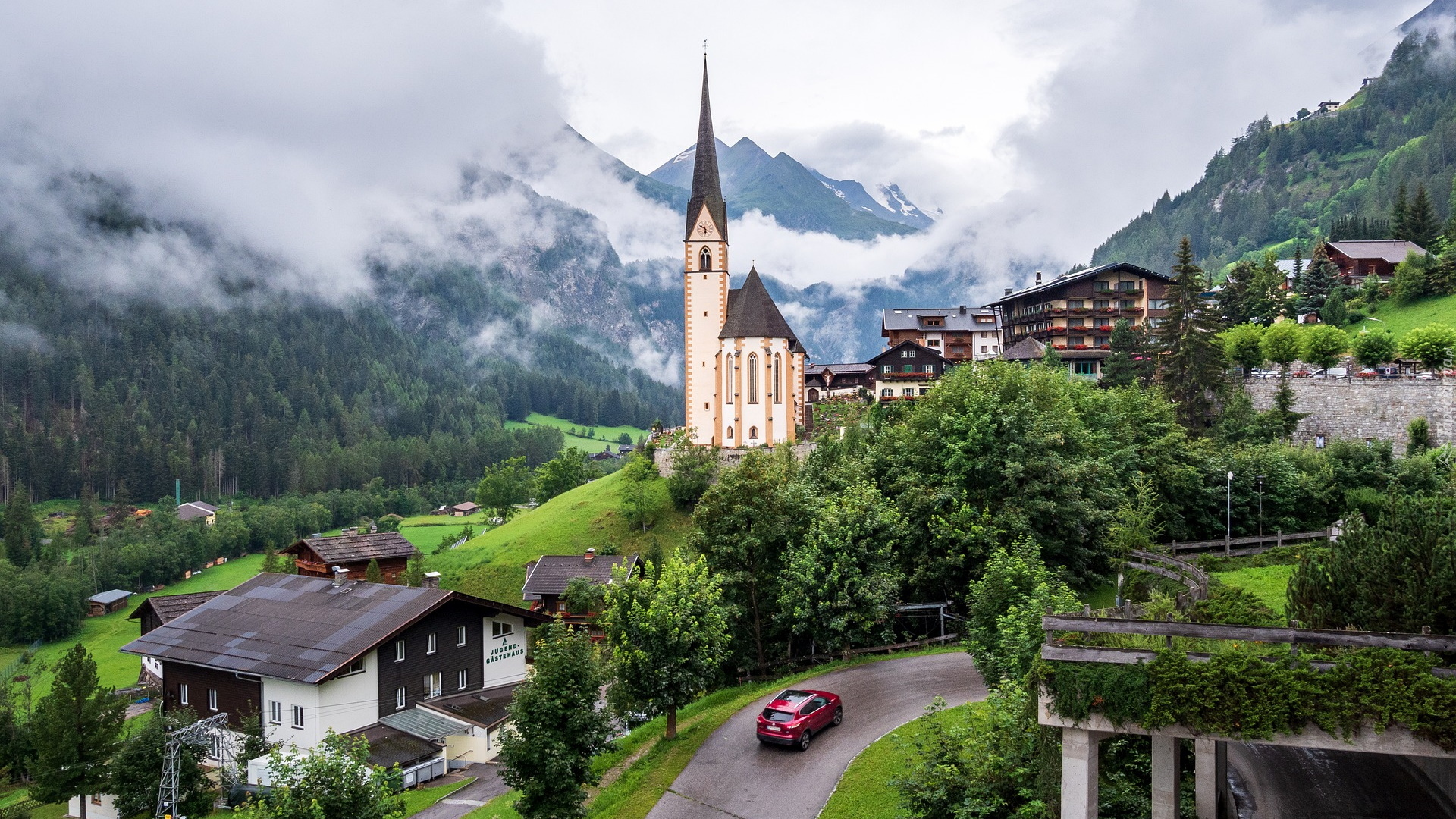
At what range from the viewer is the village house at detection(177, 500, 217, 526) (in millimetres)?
134750

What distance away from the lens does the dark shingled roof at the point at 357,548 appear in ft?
204

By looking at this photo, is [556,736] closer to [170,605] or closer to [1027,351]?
[170,605]

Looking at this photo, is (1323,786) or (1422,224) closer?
(1323,786)

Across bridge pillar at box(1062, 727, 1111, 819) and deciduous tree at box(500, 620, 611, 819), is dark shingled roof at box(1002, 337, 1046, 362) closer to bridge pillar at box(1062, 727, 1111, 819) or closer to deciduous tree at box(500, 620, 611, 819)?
deciduous tree at box(500, 620, 611, 819)

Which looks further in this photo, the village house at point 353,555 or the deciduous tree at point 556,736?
the village house at point 353,555

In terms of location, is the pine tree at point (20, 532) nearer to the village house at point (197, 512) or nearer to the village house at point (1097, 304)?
the village house at point (197, 512)

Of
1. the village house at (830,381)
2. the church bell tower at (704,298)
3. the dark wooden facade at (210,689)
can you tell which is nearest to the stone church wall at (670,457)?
the church bell tower at (704,298)

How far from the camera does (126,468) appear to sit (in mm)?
158000

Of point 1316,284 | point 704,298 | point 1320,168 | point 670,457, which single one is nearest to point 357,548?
point 670,457

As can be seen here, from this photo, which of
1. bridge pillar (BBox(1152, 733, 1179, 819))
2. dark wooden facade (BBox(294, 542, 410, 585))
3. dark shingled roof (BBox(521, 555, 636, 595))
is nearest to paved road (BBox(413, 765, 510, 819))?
bridge pillar (BBox(1152, 733, 1179, 819))

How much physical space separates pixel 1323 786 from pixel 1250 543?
2507cm

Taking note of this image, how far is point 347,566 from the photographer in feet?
204

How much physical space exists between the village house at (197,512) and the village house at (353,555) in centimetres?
7911

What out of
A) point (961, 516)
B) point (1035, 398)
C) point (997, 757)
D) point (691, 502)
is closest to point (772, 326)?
point (691, 502)
